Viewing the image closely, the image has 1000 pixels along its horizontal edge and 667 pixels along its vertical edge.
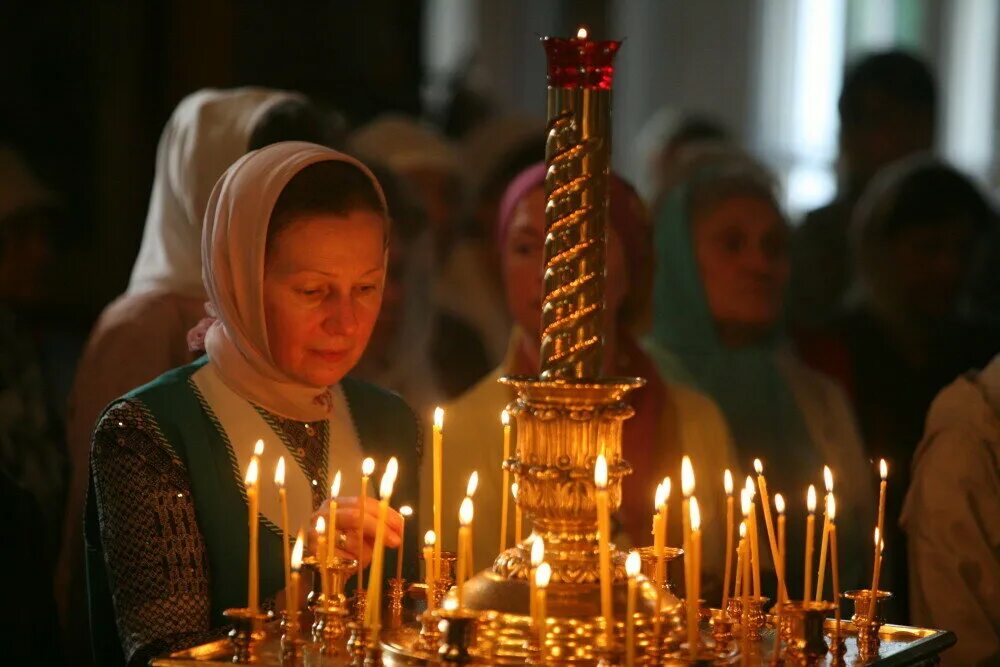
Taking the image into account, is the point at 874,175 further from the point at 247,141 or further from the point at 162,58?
the point at 247,141

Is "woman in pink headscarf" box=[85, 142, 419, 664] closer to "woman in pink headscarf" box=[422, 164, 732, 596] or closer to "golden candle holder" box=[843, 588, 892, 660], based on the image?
"golden candle holder" box=[843, 588, 892, 660]

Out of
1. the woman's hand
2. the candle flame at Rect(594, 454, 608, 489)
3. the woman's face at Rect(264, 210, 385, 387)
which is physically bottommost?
the woman's hand

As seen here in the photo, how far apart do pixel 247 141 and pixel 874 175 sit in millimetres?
3164

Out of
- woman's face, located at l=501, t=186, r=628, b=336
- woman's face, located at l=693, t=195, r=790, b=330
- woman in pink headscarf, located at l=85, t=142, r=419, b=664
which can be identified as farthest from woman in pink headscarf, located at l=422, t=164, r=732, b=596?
woman in pink headscarf, located at l=85, t=142, r=419, b=664

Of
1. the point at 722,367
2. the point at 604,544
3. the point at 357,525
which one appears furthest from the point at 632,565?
the point at 722,367

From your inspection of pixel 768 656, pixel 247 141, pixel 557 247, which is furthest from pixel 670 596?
pixel 247 141

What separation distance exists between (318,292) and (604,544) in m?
0.89

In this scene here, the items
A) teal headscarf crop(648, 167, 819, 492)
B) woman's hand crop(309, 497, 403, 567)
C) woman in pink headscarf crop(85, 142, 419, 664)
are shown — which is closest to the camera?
woman's hand crop(309, 497, 403, 567)

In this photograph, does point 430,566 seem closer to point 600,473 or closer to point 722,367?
point 600,473

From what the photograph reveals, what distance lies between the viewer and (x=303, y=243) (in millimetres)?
2852

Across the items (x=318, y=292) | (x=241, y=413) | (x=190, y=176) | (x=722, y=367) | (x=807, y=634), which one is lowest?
(x=807, y=634)

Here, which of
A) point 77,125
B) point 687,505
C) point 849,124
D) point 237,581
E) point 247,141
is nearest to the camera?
point 687,505

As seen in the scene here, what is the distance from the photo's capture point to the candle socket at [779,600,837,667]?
7.66 ft

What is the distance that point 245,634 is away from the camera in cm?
233
